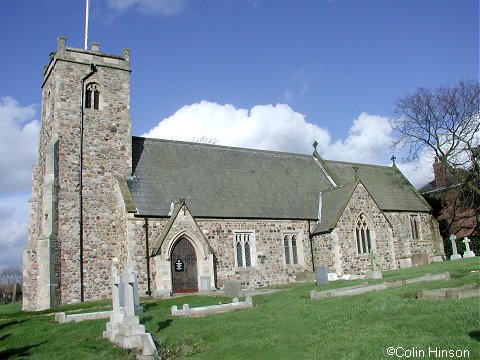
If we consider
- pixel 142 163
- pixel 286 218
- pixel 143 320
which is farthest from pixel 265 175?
pixel 143 320

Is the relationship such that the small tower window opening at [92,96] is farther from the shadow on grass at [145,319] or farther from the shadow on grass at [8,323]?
the shadow on grass at [145,319]

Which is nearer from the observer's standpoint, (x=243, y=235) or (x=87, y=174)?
(x=87, y=174)

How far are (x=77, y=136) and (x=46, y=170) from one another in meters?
2.63

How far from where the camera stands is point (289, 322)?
1192 centimetres

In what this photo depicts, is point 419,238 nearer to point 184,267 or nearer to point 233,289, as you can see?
point 184,267

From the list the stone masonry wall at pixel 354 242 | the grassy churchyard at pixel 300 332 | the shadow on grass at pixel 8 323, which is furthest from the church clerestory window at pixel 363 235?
the shadow on grass at pixel 8 323

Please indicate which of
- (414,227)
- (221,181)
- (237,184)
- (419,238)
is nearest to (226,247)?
(221,181)

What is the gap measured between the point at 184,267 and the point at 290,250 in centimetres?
779

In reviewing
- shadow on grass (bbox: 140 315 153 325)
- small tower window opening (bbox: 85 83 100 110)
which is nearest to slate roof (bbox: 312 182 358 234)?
shadow on grass (bbox: 140 315 153 325)

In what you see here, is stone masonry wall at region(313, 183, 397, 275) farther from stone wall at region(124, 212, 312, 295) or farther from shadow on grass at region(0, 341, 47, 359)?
shadow on grass at region(0, 341, 47, 359)

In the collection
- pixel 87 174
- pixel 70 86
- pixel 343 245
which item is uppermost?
pixel 70 86

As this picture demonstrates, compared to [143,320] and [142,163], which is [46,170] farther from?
[143,320]

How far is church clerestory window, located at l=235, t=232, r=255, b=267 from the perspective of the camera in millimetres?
27219

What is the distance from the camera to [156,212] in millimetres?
24750
